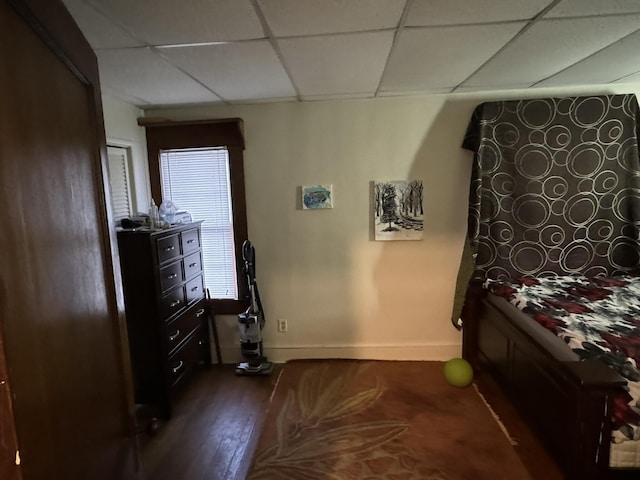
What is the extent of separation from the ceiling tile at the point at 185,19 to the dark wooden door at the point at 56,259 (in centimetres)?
55

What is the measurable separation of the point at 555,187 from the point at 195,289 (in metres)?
2.95

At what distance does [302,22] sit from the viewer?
1588mm

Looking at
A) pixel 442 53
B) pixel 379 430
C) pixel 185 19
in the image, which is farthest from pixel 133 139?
pixel 379 430

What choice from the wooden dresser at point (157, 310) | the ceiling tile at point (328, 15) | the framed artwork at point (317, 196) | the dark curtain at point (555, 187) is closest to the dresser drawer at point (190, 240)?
the wooden dresser at point (157, 310)

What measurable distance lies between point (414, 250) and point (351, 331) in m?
0.91

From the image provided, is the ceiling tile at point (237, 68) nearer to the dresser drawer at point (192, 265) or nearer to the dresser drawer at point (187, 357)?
the dresser drawer at point (192, 265)

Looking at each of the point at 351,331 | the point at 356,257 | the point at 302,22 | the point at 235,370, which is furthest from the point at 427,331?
the point at 302,22

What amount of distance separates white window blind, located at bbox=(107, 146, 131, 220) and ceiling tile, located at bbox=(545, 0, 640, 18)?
2.81 meters

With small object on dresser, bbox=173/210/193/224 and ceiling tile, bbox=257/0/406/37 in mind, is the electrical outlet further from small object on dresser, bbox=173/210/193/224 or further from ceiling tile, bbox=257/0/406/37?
ceiling tile, bbox=257/0/406/37

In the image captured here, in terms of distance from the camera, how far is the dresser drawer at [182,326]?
259cm

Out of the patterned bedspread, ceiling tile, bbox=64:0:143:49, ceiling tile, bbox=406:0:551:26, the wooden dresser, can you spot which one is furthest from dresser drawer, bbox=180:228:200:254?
the patterned bedspread

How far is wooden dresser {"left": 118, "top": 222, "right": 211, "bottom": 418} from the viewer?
2.41 meters

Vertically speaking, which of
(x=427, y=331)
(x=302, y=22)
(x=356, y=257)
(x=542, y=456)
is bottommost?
(x=542, y=456)

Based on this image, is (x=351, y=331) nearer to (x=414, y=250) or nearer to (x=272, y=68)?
(x=414, y=250)
